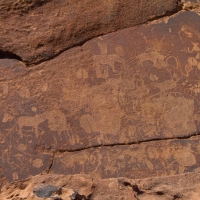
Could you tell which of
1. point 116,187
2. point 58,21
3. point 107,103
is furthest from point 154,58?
point 116,187

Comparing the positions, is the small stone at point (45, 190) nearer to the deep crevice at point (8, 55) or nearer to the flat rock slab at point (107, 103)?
the flat rock slab at point (107, 103)

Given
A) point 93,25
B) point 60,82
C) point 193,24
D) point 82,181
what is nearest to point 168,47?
point 193,24

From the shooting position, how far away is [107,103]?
262 cm

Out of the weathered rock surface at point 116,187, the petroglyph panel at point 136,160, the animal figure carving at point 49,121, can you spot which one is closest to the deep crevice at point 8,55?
the animal figure carving at point 49,121

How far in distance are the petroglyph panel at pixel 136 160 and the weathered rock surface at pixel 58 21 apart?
0.79m

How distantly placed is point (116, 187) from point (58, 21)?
1303 mm

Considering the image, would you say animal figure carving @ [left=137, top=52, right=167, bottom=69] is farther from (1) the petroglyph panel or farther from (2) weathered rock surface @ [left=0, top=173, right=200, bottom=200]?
(2) weathered rock surface @ [left=0, top=173, right=200, bottom=200]

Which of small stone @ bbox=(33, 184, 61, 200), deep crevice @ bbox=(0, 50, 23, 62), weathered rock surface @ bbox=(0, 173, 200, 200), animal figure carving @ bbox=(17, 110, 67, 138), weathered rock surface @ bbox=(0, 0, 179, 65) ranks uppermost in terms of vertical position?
weathered rock surface @ bbox=(0, 0, 179, 65)

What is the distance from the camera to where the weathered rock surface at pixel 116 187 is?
2.14 m

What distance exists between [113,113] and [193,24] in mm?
955

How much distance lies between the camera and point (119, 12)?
115 inches

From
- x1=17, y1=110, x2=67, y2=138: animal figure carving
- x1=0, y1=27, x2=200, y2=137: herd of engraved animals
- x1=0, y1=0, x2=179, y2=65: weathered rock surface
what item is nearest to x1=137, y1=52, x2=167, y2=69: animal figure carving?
x1=0, y1=27, x2=200, y2=137: herd of engraved animals

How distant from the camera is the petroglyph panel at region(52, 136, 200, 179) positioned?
7.81 feet

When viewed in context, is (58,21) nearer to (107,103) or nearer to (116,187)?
(107,103)
